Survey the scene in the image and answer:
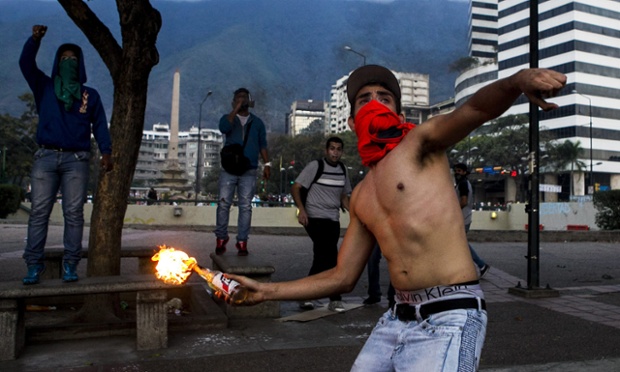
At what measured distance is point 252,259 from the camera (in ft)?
21.8

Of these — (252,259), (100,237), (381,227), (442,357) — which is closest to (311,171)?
(252,259)

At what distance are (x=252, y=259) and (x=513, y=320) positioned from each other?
3.09 metres

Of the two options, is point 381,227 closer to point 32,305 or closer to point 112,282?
point 112,282

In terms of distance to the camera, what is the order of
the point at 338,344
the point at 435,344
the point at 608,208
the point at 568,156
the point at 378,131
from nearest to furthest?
1. the point at 435,344
2. the point at 378,131
3. the point at 338,344
4. the point at 608,208
5. the point at 568,156

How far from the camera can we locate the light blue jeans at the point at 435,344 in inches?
78.3

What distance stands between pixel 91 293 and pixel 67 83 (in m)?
1.98

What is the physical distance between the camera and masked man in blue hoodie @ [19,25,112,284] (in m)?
4.98

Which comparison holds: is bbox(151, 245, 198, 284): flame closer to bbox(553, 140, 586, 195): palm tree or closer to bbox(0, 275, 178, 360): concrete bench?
bbox(0, 275, 178, 360): concrete bench

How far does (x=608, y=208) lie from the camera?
24391mm

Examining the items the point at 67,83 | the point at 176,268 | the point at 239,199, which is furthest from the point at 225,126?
the point at 176,268

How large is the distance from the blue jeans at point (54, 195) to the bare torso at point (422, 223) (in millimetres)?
3702

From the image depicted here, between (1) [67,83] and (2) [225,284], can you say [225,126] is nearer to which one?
(1) [67,83]

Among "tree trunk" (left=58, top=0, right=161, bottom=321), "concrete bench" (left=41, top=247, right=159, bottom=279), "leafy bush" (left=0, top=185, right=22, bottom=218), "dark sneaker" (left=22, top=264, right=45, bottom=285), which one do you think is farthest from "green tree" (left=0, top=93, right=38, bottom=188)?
"dark sneaker" (left=22, top=264, right=45, bottom=285)

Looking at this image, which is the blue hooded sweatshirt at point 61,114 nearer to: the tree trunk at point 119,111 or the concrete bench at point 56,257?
the tree trunk at point 119,111
